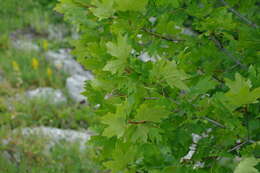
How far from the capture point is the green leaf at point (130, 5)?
1.04 m

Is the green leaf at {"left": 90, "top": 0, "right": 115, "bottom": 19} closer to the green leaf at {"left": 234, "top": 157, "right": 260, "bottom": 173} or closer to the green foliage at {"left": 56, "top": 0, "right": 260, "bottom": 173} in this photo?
the green foliage at {"left": 56, "top": 0, "right": 260, "bottom": 173}

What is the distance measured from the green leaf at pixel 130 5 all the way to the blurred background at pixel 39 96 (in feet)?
4.79

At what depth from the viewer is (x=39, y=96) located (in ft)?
15.5

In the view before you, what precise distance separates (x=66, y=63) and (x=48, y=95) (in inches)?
47.5

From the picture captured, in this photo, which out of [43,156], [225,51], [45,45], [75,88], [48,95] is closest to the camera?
[225,51]

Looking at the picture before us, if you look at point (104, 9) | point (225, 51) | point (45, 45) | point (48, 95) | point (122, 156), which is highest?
point (104, 9)

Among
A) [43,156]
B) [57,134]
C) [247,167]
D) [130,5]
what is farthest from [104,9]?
[57,134]

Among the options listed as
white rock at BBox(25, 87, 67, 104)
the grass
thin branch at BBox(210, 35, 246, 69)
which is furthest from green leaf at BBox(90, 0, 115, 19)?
the grass

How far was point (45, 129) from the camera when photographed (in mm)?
4129

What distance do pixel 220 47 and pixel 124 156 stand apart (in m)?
0.63

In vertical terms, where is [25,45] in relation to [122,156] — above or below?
below

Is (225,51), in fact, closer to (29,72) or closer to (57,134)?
(57,134)

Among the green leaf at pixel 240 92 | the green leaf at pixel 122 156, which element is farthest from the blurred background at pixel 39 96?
the green leaf at pixel 240 92

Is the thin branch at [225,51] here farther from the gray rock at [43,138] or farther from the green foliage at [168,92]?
the gray rock at [43,138]
